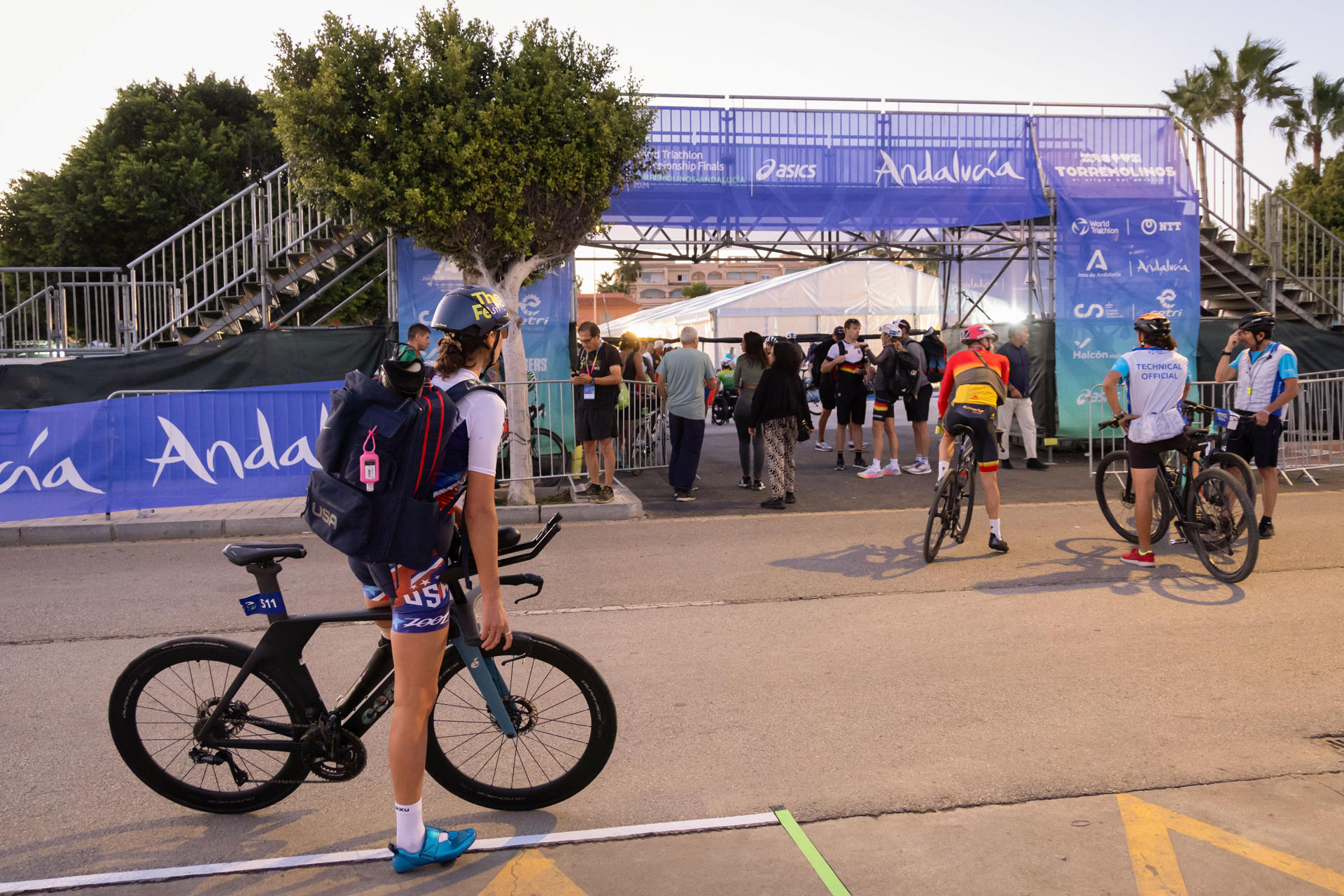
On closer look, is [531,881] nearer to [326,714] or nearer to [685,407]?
[326,714]

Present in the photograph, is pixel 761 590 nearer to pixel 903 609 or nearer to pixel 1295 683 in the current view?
pixel 903 609

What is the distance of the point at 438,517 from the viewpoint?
304cm

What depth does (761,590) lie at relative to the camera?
7.14 meters

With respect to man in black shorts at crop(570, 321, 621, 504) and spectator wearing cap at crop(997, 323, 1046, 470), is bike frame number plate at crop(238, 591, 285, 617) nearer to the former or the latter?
man in black shorts at crop(570, 321, 621, 504)

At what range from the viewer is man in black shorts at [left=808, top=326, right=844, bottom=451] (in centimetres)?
1445

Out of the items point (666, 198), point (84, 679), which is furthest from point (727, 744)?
point (666, 198)

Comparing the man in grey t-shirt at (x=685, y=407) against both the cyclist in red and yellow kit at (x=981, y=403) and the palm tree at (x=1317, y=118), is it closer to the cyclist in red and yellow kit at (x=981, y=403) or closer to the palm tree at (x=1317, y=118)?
the cyclist in red and yellow kit at (x=981, y=403)

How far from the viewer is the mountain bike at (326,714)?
345 cm

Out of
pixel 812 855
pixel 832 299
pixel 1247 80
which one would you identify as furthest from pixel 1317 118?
pixel 812 855

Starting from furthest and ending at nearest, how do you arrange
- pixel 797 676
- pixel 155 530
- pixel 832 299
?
pixel 832 299 < pixel 155 530 < pixel 797 676

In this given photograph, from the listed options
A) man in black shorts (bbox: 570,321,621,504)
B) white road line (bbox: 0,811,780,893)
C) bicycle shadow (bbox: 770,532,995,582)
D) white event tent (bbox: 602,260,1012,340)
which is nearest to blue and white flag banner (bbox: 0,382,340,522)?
man in black shorts (bbox: 570,321,621,504)

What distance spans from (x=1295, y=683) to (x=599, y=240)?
38.6 feet

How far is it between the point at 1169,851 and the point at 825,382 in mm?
11662

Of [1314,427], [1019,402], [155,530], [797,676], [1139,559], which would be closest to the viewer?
[797,676]
